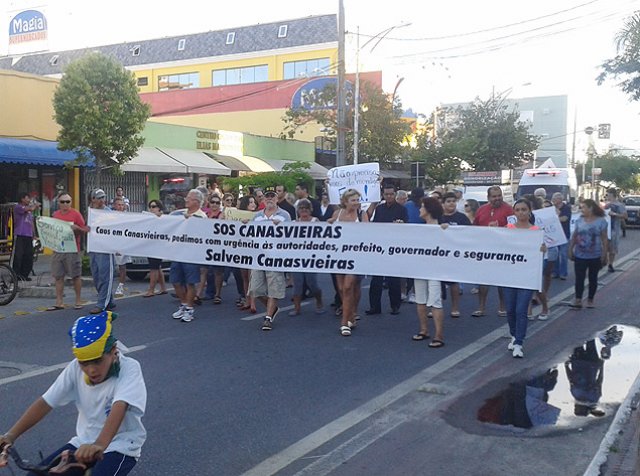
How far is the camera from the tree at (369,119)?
33594mm

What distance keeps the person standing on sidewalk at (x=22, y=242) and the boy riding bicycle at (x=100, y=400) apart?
1067 centimetres

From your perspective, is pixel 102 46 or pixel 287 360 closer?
pixel 287 360

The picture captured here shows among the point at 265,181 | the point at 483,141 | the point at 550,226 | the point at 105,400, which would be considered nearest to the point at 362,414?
the point at 105,400

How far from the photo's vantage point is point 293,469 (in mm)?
4875

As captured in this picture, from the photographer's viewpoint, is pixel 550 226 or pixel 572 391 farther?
pixel 550 226

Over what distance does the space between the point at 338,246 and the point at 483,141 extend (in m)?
33.5

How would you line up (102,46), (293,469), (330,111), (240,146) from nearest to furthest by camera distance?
(293,469) < (240,146) < (330,111) < (102,46)

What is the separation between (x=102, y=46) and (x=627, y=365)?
54.6 m

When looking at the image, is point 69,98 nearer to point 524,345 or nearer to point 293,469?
point 524,345

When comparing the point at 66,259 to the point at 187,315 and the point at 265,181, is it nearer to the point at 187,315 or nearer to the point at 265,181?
the point at 187,315

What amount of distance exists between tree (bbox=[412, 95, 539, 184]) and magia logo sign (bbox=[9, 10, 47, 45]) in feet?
84.1

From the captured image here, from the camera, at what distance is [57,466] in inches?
123

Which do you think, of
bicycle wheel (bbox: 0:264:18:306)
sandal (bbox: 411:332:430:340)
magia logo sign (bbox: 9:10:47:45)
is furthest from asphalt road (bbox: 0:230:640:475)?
magia logo sign (bbox: 9:10:47:45)

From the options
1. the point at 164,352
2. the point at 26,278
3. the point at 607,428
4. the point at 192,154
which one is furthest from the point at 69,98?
the point at 607,428
